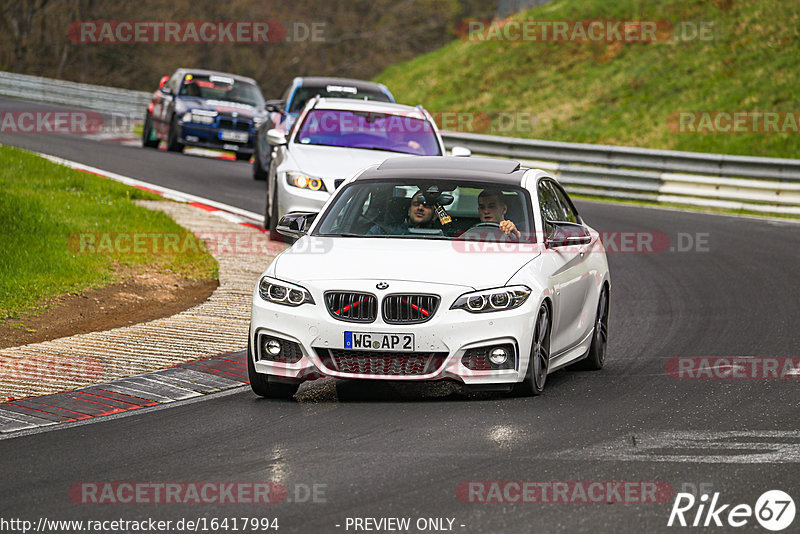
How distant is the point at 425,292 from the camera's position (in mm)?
8047

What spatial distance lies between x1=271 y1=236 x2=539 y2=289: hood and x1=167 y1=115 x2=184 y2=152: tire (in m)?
19.1

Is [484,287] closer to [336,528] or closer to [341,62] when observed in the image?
[336,528]

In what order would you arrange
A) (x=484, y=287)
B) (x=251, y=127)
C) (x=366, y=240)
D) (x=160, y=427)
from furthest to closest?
(x=251, y=127) → (x=366, y=240) → (x=484, y=287) → (x=160, y=427)

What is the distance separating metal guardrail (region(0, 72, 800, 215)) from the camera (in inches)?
946

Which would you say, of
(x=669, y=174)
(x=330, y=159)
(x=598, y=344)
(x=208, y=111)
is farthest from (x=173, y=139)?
(x=598, y=344)

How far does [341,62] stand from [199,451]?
5808 cm

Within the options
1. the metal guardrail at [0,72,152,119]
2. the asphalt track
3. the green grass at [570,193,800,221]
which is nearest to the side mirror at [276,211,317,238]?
the asphalt track

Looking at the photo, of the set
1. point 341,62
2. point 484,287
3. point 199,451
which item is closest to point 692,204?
point 484,287

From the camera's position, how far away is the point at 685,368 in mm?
9820

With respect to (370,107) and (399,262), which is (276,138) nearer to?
(370,107)

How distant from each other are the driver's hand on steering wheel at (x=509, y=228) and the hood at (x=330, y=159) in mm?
6078

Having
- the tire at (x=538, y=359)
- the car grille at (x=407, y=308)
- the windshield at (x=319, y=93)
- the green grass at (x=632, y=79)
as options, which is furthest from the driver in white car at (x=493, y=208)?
the green grass at (x=632, y=79)

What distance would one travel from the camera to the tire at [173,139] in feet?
90.1

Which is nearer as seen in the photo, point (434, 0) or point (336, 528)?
point (336, 528)
